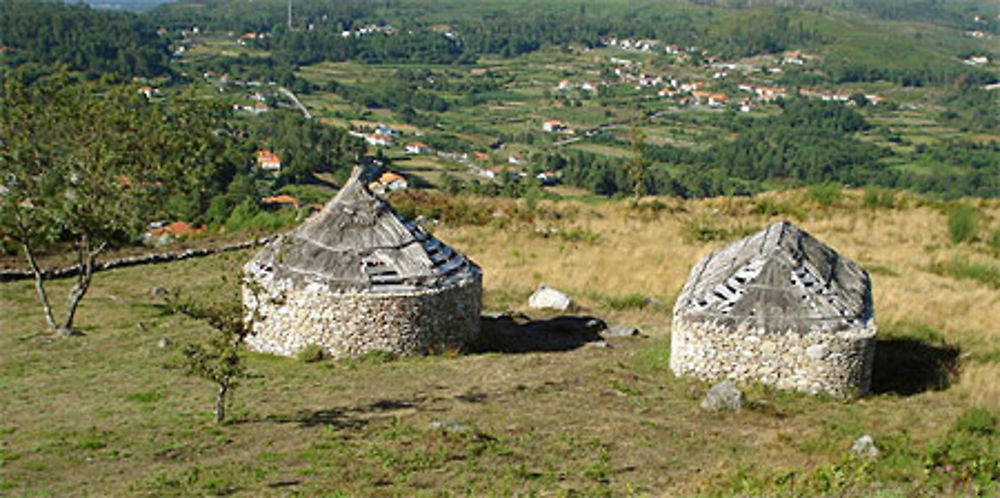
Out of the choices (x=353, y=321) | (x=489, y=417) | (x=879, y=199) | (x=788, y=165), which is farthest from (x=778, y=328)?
(x=788, y=165)

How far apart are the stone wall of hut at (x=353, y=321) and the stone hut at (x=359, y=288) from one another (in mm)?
21

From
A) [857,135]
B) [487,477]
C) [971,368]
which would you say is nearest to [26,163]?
[487,477]

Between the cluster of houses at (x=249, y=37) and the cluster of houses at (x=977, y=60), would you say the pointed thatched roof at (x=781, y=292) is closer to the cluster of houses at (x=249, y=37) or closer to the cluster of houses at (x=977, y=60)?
the cluster of houses at (x=249, y=37)

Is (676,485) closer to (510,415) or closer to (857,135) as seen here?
(510,415)

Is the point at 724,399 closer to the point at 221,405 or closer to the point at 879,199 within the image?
the point at 221,405

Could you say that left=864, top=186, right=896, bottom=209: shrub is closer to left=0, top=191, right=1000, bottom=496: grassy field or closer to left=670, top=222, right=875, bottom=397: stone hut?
left=0, top=191, right=1000, bottom=496: grassy field

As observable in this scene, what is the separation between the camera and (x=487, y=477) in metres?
12.1

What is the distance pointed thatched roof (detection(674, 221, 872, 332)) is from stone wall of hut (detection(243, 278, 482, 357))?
510cm

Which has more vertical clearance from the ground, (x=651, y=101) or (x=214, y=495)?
(x=214, y=495)

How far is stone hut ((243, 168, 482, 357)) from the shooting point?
1792 centimetres

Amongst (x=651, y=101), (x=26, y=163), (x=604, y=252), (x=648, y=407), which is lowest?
(x=651, y=101)

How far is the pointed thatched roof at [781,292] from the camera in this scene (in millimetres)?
16250

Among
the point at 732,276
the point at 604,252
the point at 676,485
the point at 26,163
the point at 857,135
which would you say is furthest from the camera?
the point at 857,135

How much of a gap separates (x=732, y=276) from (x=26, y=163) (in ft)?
48.9
